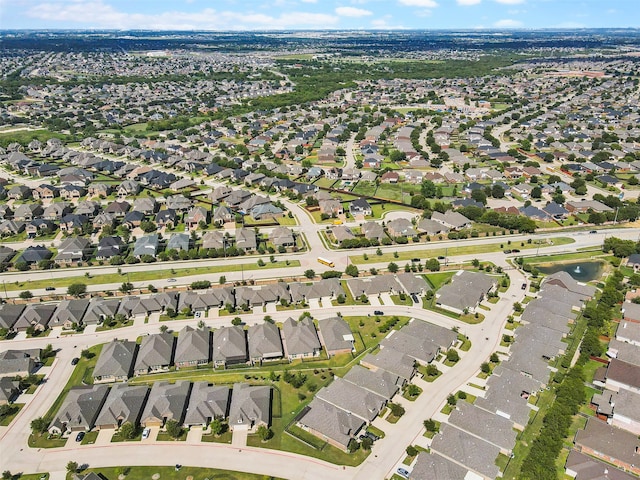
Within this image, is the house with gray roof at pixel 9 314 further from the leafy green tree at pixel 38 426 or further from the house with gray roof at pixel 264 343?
the house with gray roof at pixel 264 343

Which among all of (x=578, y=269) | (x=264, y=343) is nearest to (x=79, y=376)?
(x=264, y=343)

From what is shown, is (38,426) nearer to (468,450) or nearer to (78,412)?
(78,412)

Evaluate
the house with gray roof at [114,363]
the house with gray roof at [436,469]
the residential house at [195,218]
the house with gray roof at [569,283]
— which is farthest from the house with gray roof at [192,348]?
the house with gray roof at [569,283]

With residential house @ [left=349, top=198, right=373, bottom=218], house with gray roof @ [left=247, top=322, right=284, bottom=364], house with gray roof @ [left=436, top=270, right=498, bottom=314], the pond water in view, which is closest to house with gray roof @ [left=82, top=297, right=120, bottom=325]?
house with gray roof @ [left=247, top=322, right=284, bottom=364]

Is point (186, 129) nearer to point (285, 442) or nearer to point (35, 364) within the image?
point (35, 364)

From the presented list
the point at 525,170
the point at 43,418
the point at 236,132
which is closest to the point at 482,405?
the point at 43,418

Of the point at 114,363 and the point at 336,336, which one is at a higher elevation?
the point at 336,336
